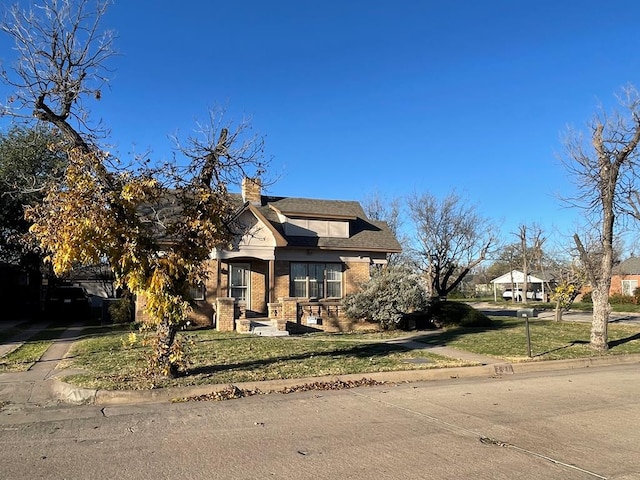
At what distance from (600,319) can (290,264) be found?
1253 cm

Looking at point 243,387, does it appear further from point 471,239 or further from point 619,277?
point 619,277

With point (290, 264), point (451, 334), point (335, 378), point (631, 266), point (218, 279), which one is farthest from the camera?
point (631, 266)

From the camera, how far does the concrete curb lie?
8203mm

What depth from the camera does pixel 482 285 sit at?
94.4m

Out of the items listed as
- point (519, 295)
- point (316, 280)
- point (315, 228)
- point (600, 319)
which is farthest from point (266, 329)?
point (519, 295)

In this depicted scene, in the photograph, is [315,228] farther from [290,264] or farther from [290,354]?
[290,354]

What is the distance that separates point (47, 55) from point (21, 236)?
323 cm

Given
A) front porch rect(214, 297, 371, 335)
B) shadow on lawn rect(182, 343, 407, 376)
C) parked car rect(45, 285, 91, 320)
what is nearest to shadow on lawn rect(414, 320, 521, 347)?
shadow on lawn rect(182, 343, 407, 376)

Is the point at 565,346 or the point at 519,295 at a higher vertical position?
the point at 519,295

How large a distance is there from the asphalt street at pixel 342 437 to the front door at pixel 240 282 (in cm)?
1372

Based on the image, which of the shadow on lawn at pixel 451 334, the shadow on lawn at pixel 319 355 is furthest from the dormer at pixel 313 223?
the shadow on lawn at pixel 319 355

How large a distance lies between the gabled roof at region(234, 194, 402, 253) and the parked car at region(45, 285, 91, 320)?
10633 mm

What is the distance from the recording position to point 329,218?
24375mm

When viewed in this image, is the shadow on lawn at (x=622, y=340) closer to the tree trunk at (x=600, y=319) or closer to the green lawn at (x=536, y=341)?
the green lawn at (x=536, y=341)
